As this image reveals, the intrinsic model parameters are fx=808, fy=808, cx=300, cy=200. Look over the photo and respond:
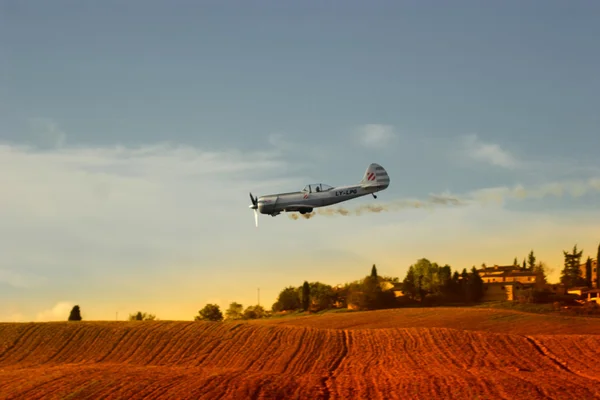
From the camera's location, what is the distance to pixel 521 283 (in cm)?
14275

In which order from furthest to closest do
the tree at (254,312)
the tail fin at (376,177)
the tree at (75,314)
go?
the tree at (254,312) → the tree at (75,314) → the tail fin at (376,177)

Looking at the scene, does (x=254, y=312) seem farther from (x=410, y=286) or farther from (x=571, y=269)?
(x=571, y=269)

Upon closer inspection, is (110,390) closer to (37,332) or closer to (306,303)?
(37,332)

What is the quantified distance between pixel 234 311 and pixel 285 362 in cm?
8415

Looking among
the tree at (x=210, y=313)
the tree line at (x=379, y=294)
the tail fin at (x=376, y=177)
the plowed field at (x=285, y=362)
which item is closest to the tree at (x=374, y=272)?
the tree line at (x=379, y=294)

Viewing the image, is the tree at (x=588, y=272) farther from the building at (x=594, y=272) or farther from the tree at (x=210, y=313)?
the tree at (x=210, y=313)

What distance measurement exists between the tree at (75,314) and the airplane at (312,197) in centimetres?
5292

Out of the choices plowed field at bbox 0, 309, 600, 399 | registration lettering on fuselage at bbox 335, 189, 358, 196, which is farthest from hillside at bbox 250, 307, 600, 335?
registration lettering on fuselage at bbox 335, 189, 358, 196

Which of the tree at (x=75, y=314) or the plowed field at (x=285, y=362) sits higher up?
the tree at (x=75, y=314)

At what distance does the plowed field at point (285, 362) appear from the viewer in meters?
48.1

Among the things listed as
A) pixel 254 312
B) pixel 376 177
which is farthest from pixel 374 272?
pixel 376 177

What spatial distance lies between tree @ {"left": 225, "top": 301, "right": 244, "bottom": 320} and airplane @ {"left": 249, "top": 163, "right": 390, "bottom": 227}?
82050mm

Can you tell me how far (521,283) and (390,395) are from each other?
333 ft

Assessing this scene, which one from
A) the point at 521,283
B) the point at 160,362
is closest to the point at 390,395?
the point at 160,362
